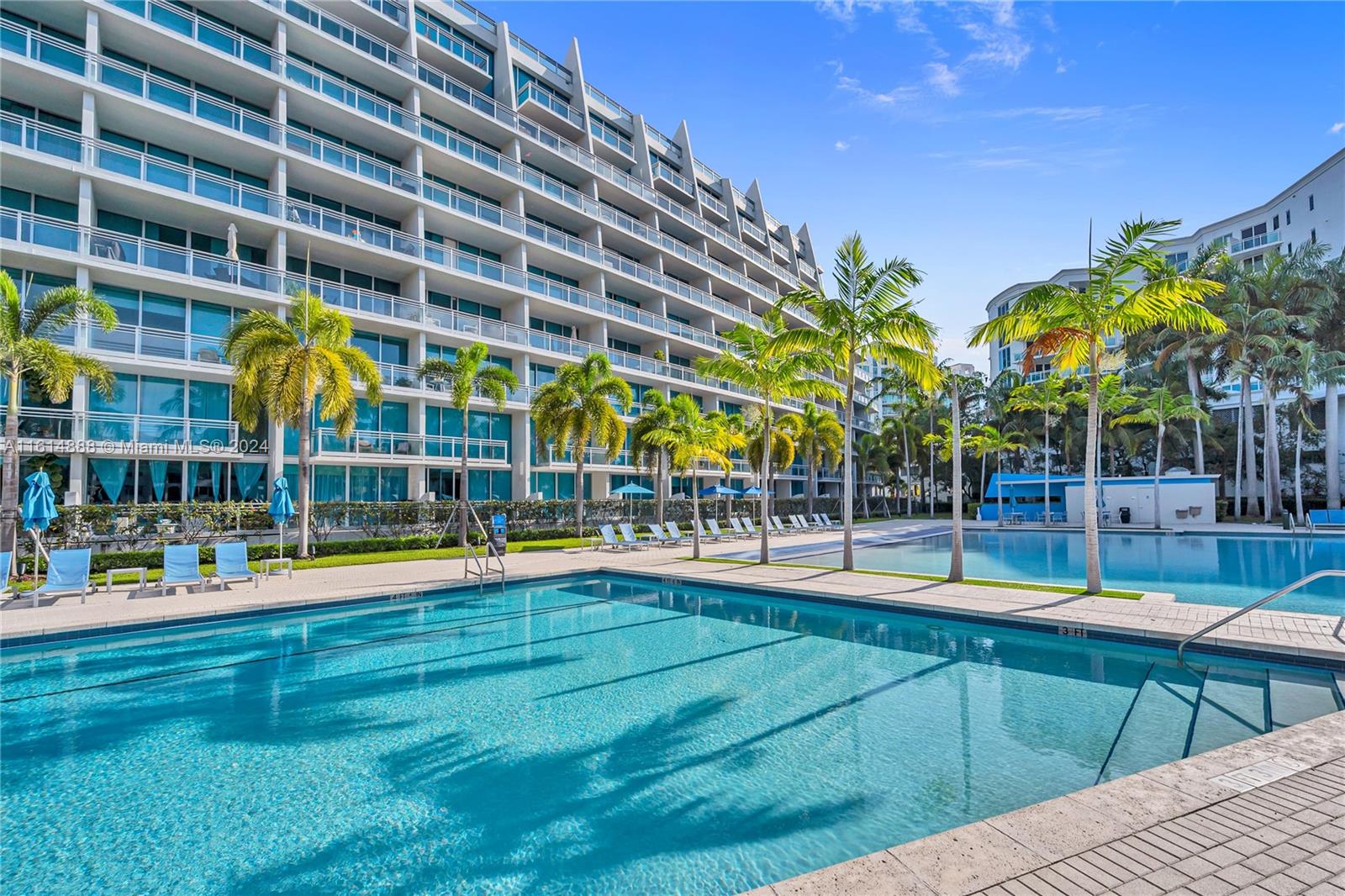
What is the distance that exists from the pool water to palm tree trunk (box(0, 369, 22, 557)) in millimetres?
18894

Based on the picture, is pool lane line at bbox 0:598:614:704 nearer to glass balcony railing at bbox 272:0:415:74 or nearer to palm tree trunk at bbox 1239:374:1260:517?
glass balcony railing at bbox 272:0:415:74

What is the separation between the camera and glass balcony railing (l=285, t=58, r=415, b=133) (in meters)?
21.5

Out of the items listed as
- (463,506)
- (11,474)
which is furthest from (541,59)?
(11,474)

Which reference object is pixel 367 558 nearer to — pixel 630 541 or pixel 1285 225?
pixel 630 541

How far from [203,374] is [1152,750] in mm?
23597

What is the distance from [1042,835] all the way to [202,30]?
28382 millimetres

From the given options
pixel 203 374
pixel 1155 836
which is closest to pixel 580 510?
pixel 203 374

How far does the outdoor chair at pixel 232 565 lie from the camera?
1308cm

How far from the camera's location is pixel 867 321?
13.4m

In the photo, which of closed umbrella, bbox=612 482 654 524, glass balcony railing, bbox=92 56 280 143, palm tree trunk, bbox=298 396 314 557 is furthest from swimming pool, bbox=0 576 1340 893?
glass balcony railing, bbox=92 56 280 143

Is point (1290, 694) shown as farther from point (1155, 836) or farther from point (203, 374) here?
point (203, 374)

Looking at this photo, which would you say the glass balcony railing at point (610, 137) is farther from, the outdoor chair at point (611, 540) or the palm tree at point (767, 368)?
the palm tree at point (767, 368)

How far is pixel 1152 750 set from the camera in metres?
5.16

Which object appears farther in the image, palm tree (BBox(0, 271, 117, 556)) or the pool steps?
palm tree (BBox(0, 271, 117, 556))
